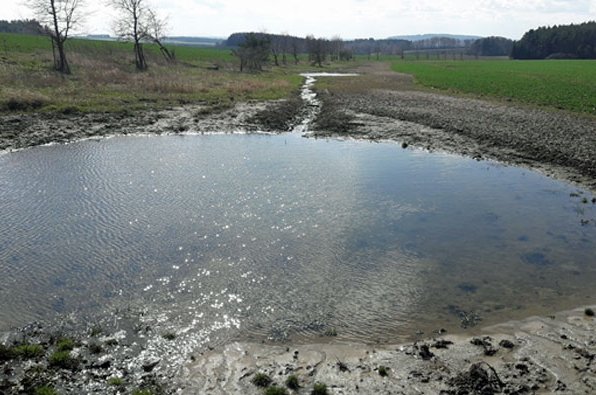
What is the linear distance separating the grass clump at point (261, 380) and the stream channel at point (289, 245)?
130 centimetres

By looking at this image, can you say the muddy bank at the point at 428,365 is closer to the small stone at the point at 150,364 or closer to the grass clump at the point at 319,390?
the grass clump at the point at 319,390

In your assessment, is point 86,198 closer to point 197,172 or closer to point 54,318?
point 197,172

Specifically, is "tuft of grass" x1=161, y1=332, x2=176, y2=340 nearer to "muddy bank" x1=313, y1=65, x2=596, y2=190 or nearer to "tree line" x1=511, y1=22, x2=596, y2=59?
"muddy bank" x1=313, y1=65, x2=596, y2=190

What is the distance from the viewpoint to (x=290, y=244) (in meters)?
12.8

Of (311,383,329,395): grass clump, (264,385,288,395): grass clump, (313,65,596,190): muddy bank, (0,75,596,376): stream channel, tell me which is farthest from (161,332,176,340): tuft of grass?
(313,65,596,190): muddy bank

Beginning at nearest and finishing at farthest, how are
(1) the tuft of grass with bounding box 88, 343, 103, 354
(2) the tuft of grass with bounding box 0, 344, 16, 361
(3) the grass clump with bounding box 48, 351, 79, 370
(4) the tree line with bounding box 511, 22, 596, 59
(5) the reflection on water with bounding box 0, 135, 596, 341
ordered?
(3) the grass clump with bounding box 48, 351, 79, 370 < (2) the tuft of grass with bounding box 0, 344, 16, 361 < (1) the tuft of grass with bounding box 88, 343, 103, 354 < (5) the reflection on water with bounding box 0, 135, 596, 341 < (4) the tree line with bounding box 511, 22, 596, 59

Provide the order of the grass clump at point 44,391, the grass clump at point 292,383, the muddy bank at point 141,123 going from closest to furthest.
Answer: the grass clump at point 44,391
the grass clump at point 292,383
the muddy bank at point 141,123

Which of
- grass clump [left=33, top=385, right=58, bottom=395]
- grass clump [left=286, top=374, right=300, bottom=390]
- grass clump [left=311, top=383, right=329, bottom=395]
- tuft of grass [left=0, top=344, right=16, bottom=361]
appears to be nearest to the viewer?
grass clump [left=33, top=385, right=58, bottom=395]

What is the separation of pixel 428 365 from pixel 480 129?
22.2 metres

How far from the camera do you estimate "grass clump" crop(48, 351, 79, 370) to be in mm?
7730

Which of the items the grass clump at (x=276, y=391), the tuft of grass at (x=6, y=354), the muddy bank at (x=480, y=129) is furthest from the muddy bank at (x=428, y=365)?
the muddy bank at (x=480, y=129)

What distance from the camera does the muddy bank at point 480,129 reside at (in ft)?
69.2

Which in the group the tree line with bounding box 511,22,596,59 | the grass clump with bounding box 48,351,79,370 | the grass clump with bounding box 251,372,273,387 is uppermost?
the tree line with bounding box 511,22,596,59

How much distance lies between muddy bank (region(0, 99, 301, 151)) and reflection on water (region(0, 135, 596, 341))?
4.63 metres
